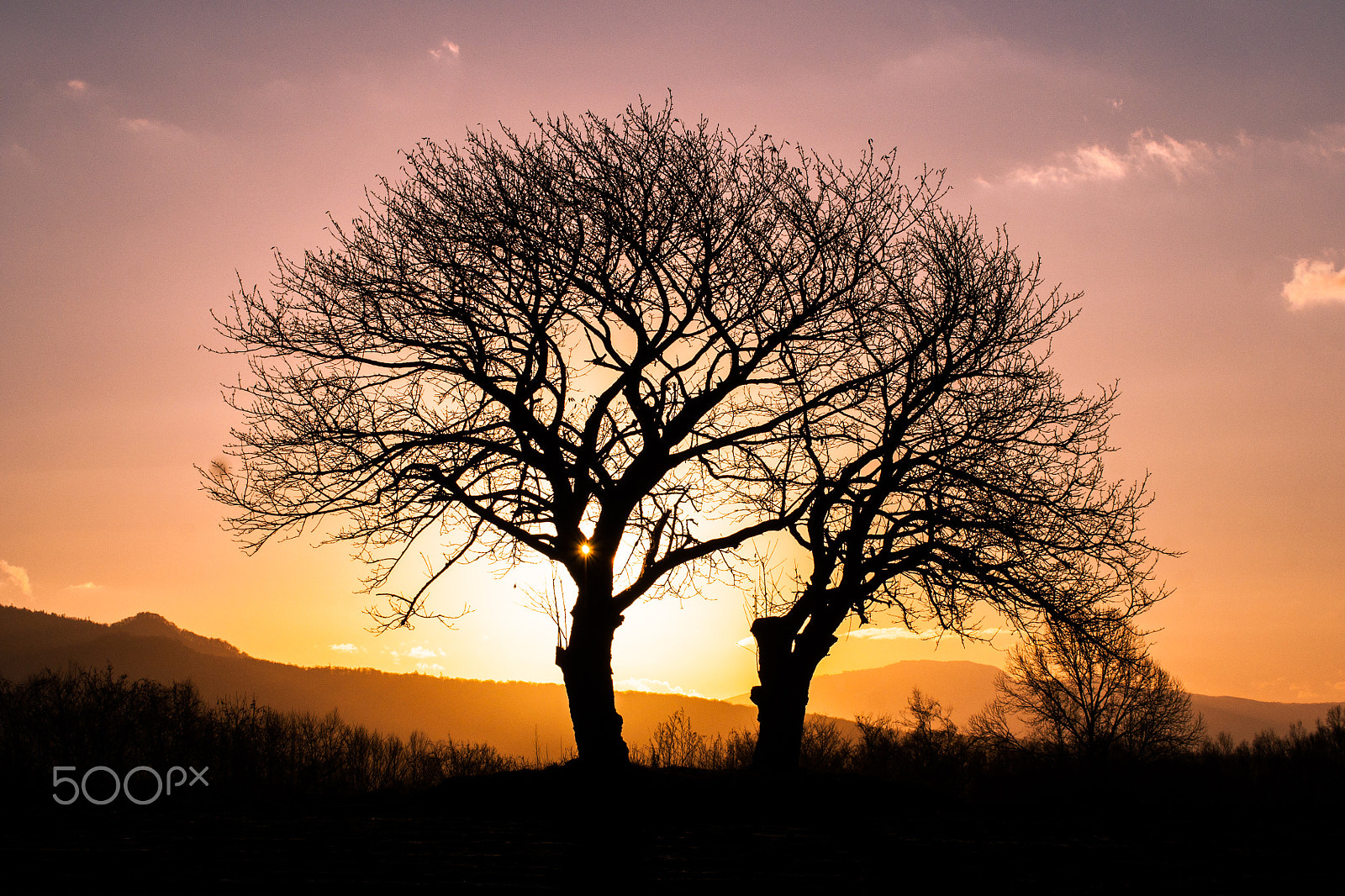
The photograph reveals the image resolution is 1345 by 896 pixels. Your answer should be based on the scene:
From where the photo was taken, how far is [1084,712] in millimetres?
37281

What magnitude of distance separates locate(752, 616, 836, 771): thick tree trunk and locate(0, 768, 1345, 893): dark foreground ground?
12.4ft

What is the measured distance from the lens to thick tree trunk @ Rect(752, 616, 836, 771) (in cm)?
1320

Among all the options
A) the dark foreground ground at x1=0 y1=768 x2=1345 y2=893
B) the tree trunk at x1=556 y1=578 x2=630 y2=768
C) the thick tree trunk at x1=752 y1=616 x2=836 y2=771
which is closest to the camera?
the dark foreground ground at x1=0 y1=768 x2=1345 y2=893

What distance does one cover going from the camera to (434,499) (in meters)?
11.2

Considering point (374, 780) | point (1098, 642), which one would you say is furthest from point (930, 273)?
point (374, 780)

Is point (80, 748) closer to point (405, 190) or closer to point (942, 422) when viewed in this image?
point (405, 190)

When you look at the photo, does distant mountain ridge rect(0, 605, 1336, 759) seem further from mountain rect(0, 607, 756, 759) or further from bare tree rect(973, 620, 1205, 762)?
bare tree rect(973, 620, 1205, 762)

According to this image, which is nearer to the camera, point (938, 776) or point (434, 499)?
point (434, 499)

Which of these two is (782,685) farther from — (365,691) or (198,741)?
(365,691)

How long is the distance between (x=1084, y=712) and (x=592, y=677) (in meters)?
33.8

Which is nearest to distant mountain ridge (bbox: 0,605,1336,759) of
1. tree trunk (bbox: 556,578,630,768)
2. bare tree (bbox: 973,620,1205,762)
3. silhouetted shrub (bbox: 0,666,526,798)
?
bare tree (bbox: 973,620,1205,762)

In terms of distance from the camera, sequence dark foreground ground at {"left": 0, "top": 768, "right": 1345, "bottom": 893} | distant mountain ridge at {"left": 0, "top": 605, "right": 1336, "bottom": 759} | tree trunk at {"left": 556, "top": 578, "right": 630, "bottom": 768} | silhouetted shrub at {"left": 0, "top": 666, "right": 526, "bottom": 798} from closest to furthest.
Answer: dark foreground ground at {"left": 0, "top": 768, "right": 1345, "bottom": 893}, tree trunk at {"left": 556, "top": 578, "right": 630, "bottom": 768}, silhouetted shrub at {"left": 0, "top": 666, "right": 526, "bottom": 798}, distant mountain ridge at {"left": 0, "top": 605, "right": 1336, "bottom": 759}

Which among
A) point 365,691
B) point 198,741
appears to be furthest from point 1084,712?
point 365,691

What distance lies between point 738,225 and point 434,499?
5.48 m
